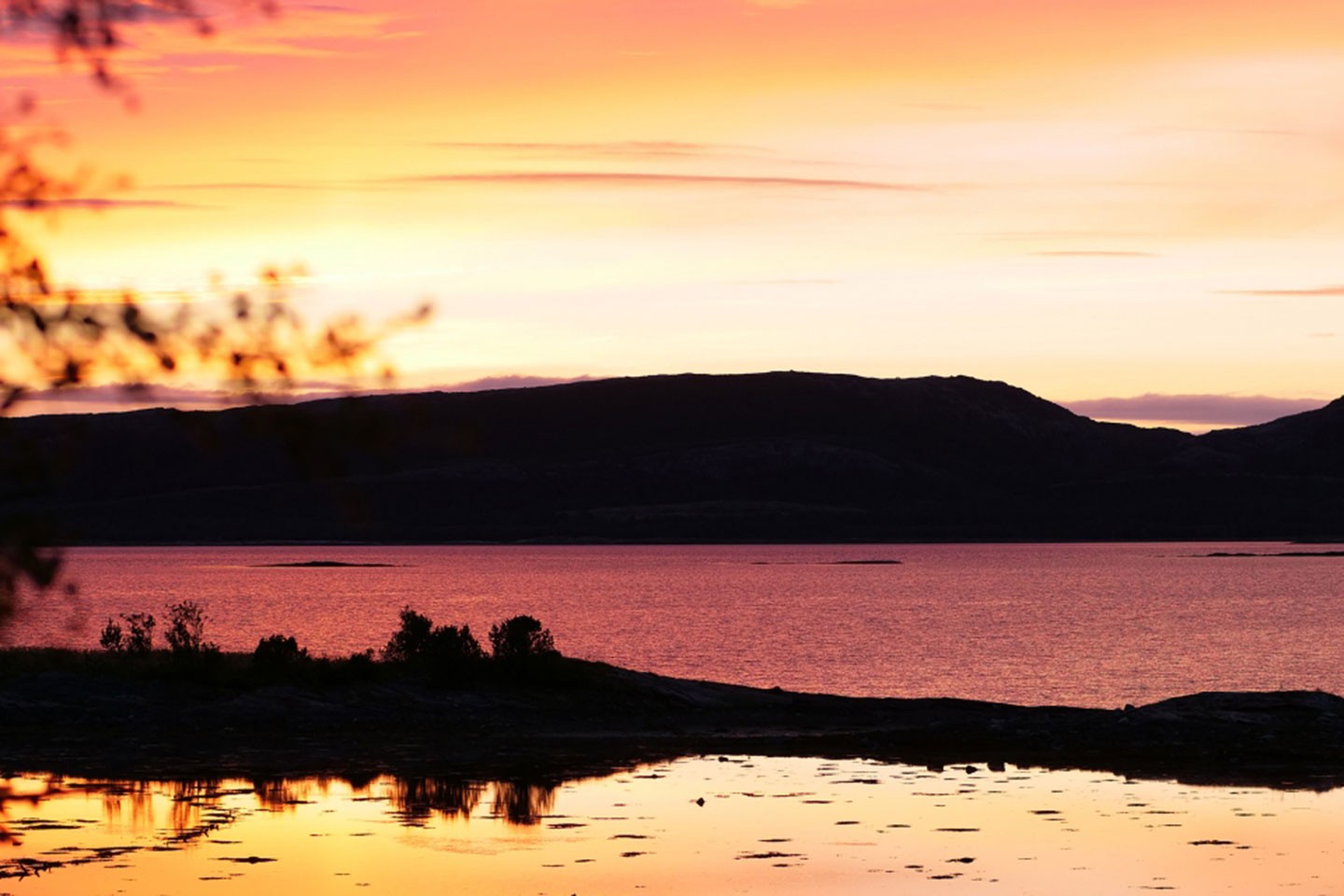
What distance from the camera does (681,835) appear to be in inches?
970

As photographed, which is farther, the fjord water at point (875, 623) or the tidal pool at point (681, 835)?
the fjord water at point (875, 623)

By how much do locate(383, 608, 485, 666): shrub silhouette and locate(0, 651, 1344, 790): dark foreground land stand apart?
816mm

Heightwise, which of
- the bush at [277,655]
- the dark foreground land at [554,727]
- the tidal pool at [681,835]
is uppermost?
the bush at [277,655]

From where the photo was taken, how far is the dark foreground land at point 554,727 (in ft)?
105

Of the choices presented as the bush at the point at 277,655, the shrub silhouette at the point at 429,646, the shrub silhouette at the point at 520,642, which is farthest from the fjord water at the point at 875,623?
the shrub silhouette at the point at 520,642

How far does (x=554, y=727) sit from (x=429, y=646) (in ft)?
17.1

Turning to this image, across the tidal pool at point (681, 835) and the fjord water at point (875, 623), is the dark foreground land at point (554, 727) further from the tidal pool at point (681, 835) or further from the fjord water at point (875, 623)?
the fjord water at point (875, 623)

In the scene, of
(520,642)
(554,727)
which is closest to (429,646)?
(520,642)

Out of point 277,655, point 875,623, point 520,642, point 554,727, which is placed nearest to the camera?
point 554,727

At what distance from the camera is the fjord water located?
68875 mm

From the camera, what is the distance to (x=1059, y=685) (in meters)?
65.4

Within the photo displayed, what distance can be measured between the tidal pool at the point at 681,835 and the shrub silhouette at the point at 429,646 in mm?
11269

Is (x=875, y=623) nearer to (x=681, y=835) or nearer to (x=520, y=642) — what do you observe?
(x=520, y=642)

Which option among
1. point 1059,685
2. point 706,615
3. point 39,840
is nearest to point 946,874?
point 39,840
